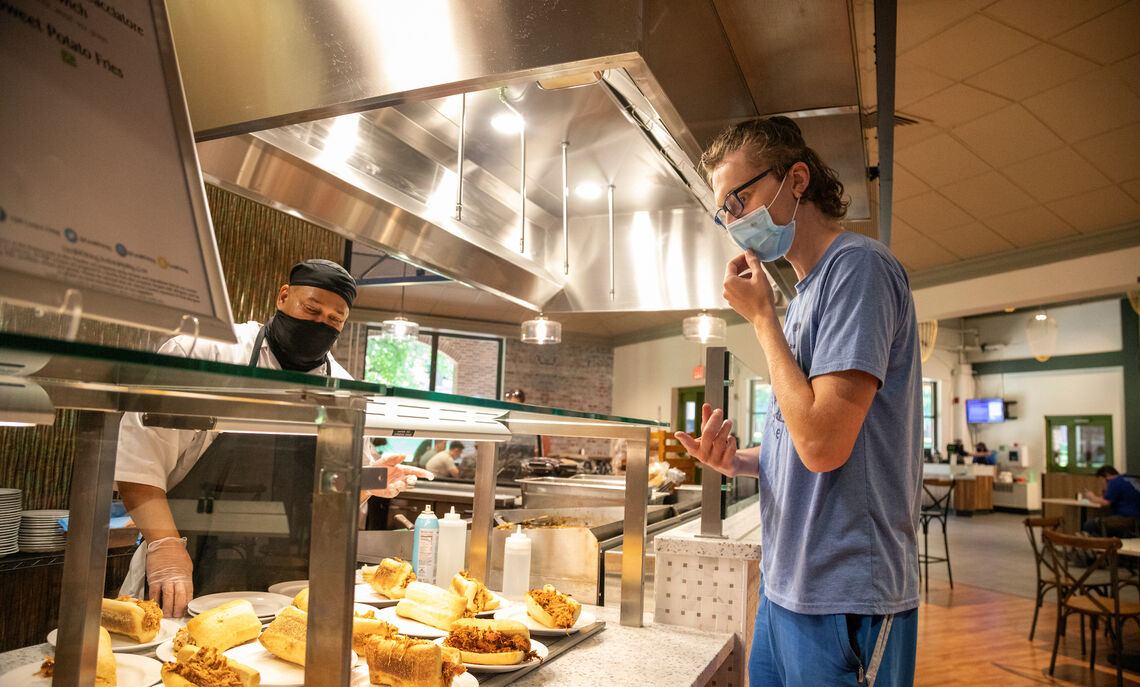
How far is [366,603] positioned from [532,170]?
92.1 inches

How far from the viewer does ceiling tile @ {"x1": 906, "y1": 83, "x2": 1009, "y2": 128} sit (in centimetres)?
430

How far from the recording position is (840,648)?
1079 millimetres

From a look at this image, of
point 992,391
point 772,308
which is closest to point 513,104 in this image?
point 772,308

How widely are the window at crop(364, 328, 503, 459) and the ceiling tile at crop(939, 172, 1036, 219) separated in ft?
28.4

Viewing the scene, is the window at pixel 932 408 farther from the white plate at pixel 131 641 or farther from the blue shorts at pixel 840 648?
the white plate at pixel 131 641

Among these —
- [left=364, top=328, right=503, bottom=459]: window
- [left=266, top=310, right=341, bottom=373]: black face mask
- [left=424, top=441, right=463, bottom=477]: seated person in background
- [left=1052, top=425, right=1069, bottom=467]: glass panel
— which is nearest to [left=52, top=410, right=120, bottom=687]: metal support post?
[left=266, top=310, right=341, bottom=373]: black face mask

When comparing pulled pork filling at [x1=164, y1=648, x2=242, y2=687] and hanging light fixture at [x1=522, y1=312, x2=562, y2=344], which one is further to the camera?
hanging light fixture at [x1=522, y1=312, x2=562, y2=344]

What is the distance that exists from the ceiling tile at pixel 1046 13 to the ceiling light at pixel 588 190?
7.42ft

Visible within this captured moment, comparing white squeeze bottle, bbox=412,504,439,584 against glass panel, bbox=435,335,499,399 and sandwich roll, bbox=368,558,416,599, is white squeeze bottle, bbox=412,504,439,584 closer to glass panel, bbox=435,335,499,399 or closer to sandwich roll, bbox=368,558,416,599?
sandwich roll, bbox=368,558,416,599

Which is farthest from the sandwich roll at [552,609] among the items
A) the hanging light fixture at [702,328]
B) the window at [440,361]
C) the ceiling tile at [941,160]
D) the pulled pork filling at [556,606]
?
the window at [440,361]

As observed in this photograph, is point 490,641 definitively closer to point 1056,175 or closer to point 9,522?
point 9,522

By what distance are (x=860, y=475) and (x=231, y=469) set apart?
84.5 inches

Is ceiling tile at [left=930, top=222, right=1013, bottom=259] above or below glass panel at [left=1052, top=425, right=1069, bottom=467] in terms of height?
above

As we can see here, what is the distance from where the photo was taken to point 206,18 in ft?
4.28
